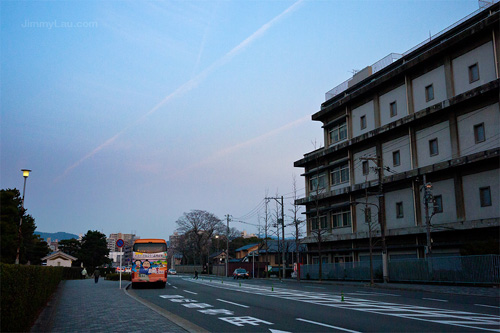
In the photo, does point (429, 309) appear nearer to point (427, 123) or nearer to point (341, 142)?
point (427, 123)

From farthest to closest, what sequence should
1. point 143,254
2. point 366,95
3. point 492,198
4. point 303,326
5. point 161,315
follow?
point 366,95, point 492,198, point 143,254, point 161,315, point 303,326

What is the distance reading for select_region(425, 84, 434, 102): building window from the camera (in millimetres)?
37406

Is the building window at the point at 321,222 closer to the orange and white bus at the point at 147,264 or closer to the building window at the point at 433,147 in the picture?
the building window at the point at 433,147

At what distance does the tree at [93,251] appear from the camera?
7619 centimetres

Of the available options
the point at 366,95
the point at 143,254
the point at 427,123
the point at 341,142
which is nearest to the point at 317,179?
the point at 341,142

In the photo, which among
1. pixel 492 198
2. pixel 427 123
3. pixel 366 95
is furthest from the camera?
pixel 366 95

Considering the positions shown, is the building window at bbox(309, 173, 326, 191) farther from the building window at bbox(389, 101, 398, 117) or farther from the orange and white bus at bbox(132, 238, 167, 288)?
Result: the orange and white bus at bbox(132, 238, 167, 288)

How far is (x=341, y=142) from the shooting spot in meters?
49.7

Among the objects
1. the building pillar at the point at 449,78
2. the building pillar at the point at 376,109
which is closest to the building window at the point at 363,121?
the building pillar at the point at 376,109

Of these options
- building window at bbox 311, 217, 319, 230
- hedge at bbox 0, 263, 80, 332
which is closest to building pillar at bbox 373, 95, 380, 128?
building window at bbox 311, 217, 319, 230

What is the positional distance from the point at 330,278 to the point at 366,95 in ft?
Answer: 67.8

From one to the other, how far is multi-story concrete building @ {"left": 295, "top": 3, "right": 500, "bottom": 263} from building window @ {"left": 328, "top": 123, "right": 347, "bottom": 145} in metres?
0.12

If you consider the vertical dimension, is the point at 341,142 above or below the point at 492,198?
above

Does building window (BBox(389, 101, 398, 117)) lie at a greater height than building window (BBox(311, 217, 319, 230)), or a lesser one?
greater
